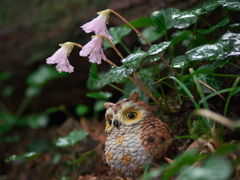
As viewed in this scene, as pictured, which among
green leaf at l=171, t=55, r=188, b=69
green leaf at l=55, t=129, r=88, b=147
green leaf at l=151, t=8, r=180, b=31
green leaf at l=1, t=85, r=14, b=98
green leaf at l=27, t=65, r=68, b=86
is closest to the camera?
green leaf at l=171, t=55, r=188, b=69

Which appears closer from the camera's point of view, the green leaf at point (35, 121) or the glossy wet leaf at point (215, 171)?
the glossy wet leaf at point (215, 171)

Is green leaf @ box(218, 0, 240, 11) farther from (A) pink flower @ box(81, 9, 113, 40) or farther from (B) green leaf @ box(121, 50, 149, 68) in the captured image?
(A) pink flower @ box(81, 9, 113, 40)

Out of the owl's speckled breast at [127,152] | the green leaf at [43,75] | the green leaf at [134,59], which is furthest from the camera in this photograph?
the green leaf at [43,75]

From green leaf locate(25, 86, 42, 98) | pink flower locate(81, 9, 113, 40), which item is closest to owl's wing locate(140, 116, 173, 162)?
pink flower locate(81, 9, 113, 40)

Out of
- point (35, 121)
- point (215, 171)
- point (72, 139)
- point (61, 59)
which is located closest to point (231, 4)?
point (61, 59)

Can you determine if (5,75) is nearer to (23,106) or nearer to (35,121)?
(23,106)

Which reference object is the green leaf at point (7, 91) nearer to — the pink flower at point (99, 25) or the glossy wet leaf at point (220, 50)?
the pink flower at point (99, 25)

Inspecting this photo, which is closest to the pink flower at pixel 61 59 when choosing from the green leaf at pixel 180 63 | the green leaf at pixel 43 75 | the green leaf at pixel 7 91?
the green leaf at pixel 180 63
